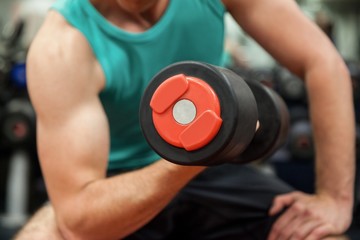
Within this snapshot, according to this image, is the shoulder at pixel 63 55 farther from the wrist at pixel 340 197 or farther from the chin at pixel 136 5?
the wrist at pixel 340 197

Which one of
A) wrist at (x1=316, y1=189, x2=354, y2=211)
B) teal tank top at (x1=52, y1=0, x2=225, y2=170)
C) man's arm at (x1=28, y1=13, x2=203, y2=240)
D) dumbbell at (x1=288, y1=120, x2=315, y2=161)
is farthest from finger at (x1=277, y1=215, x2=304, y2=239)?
dumbbell at (x1=288, y1=120, x2=315, y2=161)

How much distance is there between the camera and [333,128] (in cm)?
106

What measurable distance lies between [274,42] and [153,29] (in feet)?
0.92

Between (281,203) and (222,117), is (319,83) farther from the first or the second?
(222,117)

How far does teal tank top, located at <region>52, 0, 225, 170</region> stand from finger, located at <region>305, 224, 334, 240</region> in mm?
432

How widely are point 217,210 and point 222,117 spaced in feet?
2.10

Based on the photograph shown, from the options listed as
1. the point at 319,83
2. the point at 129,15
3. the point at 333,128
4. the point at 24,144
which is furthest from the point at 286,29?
the point at 24,144

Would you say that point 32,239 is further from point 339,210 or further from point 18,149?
point 18,149

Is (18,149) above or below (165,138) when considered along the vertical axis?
below

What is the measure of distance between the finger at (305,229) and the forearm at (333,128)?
0.12m

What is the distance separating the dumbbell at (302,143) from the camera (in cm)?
233

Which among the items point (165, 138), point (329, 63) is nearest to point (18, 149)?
point (329, 63)

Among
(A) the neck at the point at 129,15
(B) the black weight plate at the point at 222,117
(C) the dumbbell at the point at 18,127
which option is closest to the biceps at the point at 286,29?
(A) the neck at the point at 129,15

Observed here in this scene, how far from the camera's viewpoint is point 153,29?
3.28 ft
